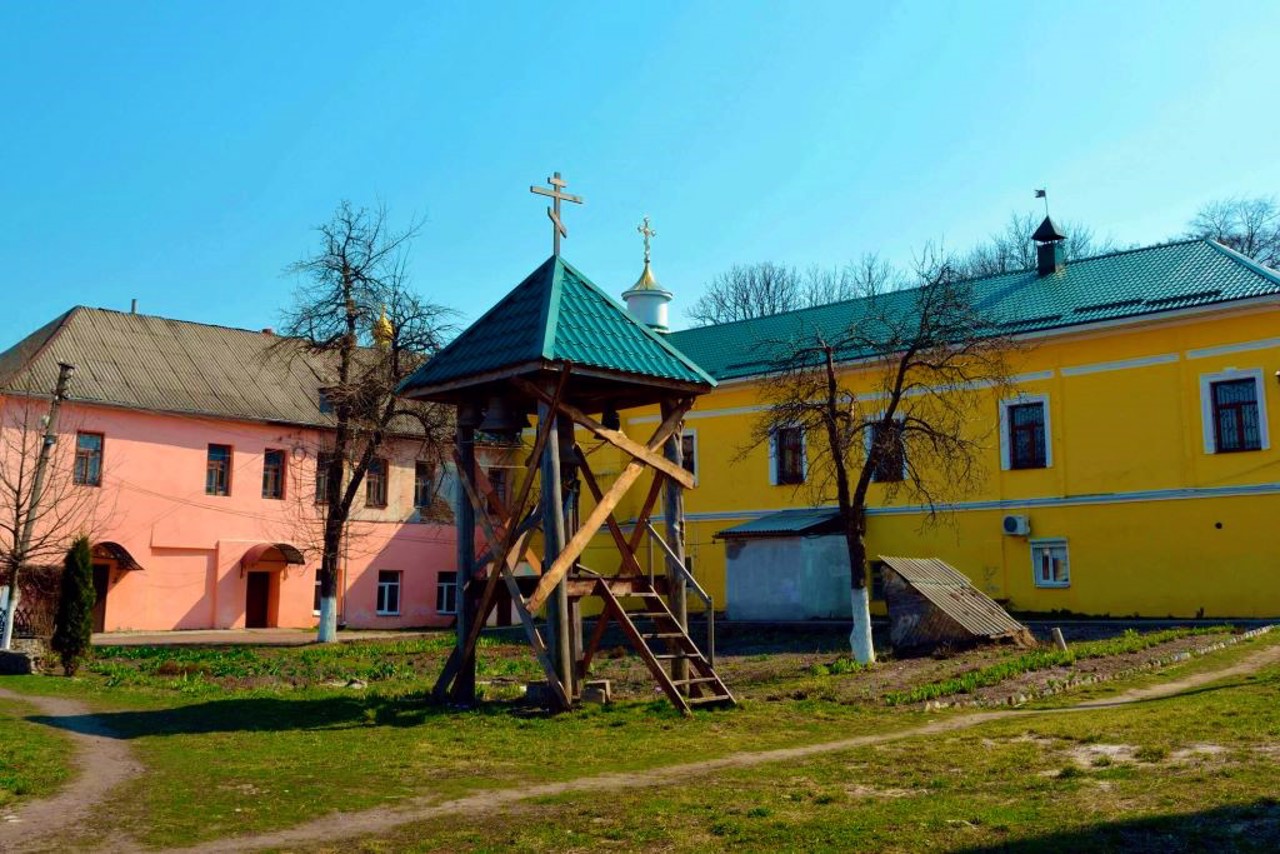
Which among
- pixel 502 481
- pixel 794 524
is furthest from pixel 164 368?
pixel 794 524

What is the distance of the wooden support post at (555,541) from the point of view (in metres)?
11.8

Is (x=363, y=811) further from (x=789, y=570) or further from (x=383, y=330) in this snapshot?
(x=789, y=570)

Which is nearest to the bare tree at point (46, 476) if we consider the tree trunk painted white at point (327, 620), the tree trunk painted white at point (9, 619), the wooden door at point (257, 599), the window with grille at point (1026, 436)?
the wooden door at point (257, 599)

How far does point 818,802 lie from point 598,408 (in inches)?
309

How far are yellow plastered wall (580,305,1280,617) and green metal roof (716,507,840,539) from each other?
4.87ft

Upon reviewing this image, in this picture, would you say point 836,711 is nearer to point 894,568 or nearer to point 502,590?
point 502,590

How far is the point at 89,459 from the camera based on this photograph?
31531 mm

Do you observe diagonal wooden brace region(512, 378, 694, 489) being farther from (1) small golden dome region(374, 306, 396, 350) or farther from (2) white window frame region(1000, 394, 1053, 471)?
(2) white window frame region(1000, 394, 1053, 471)

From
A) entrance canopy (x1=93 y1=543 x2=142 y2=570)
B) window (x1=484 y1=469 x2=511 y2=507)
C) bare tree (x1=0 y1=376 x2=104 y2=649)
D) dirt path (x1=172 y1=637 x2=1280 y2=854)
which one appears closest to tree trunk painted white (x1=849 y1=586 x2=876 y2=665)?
dirt path (x1=172 y1=637 x2=1280 y2=854)

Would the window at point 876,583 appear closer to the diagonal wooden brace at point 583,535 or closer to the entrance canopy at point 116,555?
the diagonal wooden brace at point 583,535

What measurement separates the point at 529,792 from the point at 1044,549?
70.3 ft

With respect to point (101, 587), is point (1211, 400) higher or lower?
higher

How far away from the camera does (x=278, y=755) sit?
31.6 feet

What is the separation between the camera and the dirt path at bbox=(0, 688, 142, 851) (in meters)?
6.97
